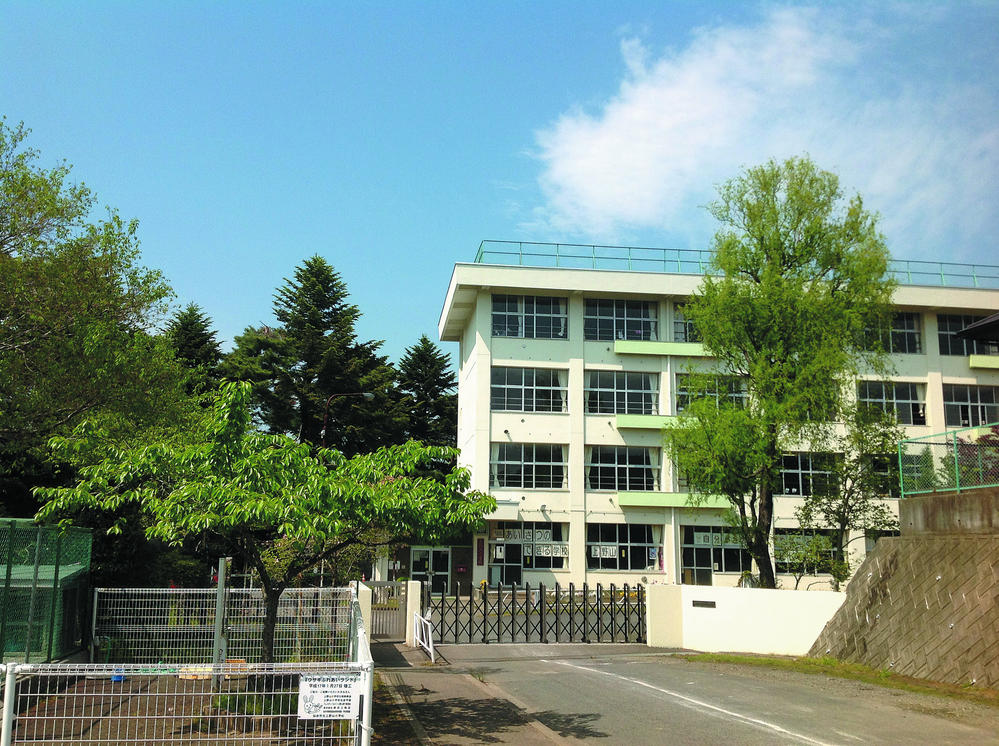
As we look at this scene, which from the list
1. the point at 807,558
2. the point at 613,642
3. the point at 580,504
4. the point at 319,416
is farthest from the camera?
the point at 319,416

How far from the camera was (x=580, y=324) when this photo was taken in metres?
43.5

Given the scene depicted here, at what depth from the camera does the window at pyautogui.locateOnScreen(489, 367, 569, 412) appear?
139 ft

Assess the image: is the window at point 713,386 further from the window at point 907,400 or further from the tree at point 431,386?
the tree at point 431,386

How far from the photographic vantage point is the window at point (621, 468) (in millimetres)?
42406

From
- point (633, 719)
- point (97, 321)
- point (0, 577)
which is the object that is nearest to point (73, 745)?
point (0, 577)

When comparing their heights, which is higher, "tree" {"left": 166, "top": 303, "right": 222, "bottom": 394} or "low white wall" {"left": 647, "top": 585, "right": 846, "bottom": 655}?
"tree" {"left": 166, "top": 303, "right": 222, "bottom": 394}

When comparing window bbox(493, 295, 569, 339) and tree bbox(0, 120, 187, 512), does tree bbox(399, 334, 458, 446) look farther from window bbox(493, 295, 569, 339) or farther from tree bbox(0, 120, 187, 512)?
tree bbox(0, 120, 187, 512)

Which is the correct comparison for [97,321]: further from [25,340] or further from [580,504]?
[580,504]

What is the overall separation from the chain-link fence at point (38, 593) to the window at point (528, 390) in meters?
29.1

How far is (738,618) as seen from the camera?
65.0 feet

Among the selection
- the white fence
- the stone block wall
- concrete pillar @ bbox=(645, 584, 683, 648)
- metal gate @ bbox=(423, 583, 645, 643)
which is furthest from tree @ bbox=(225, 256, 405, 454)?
the white fence

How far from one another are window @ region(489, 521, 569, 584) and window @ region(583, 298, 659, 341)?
10.2 meters

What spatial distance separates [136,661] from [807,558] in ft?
59.6

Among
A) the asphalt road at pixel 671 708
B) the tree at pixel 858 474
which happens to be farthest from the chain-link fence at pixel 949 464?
the tree at pixel 858 474
